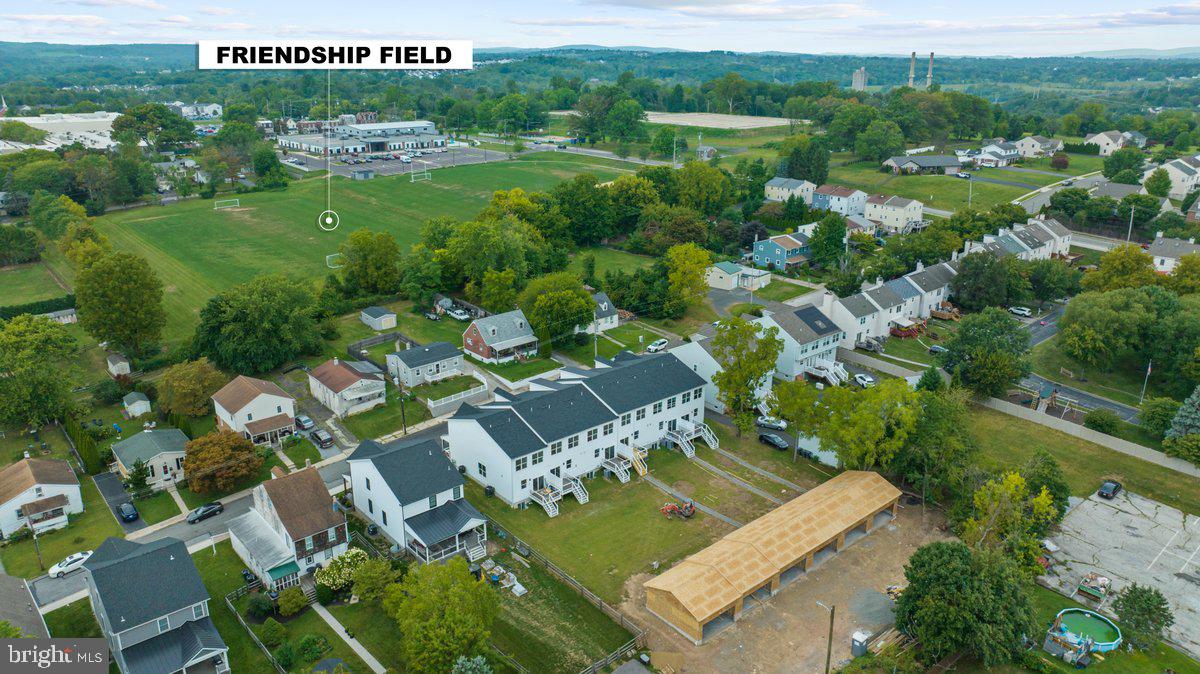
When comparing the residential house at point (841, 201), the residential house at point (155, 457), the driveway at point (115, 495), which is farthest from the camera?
the residential house at point (841, 201)

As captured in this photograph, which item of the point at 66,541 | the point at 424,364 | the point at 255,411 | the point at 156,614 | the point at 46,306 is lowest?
the point at 66,541

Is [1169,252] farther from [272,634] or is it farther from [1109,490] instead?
[272,634]

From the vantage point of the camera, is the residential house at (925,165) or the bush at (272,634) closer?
the bush at (272,634)

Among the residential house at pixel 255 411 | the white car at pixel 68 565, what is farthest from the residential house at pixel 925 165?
the white car at pixel 68 565

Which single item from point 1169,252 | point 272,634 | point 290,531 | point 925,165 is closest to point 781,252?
point 1169,252

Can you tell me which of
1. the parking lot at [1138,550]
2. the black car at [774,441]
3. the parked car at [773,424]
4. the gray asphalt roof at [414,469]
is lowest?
the parking lot at [1138,550]

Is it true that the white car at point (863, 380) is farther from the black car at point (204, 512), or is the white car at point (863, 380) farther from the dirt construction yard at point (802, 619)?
the black car at point (204, 512)

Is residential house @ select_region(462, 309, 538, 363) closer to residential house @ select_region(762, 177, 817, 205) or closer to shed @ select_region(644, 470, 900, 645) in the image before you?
shed @ select_region(644, 470, 900, 645)
